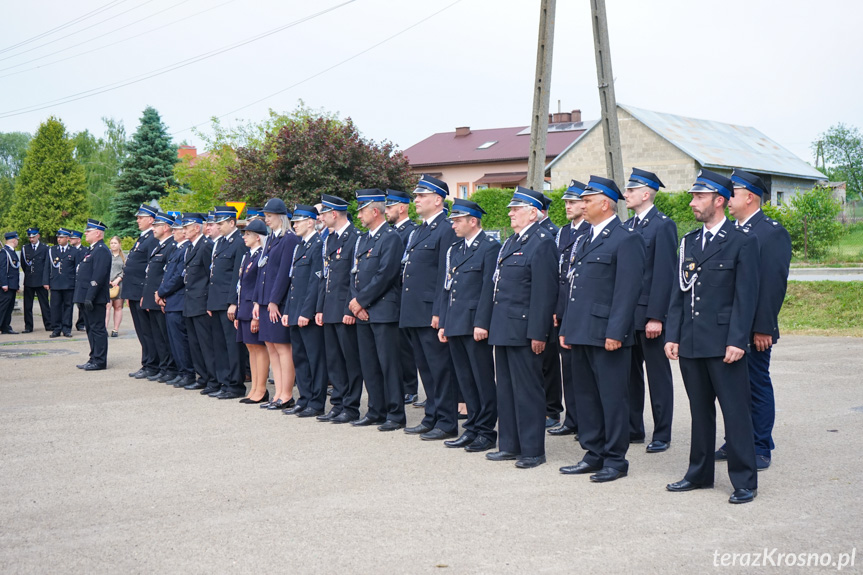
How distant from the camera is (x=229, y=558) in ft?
16.0

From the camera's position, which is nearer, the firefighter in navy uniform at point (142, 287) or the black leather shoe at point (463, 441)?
the black leather shoe at point (463, 441)

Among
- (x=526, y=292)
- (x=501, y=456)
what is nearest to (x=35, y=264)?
(x=501, y=456)

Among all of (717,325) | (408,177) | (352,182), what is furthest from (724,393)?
(408,177)

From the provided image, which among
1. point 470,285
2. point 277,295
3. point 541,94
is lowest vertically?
point 277,295

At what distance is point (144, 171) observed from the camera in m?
52.9

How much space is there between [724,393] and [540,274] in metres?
1.75

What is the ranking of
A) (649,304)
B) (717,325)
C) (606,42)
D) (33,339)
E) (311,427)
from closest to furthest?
(717,325) < (649,304) < (311,427) < (606,42) < (33,339)

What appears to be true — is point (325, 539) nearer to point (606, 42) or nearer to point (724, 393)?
point (724, 393)

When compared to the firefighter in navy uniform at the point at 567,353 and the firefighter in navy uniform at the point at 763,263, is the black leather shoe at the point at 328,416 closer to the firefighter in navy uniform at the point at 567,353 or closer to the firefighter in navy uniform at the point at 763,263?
the firefighter in navy uniform at the point at 567,353

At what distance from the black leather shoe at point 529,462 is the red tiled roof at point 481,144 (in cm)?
4529

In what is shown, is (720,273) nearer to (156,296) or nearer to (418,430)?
(418,430)

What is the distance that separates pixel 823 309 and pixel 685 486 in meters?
12.3

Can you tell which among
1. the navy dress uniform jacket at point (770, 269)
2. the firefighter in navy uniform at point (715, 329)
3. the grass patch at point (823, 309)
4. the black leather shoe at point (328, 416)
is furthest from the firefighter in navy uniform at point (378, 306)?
the grass patch at point (823, 309)

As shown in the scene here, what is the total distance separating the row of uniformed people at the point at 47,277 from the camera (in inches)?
720
